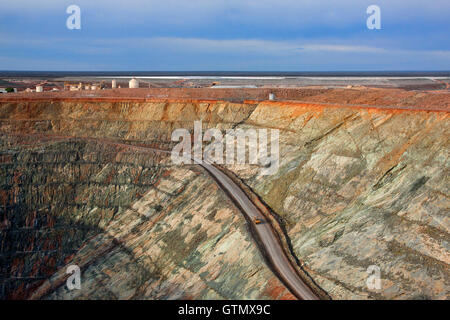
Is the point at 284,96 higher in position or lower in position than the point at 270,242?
higher

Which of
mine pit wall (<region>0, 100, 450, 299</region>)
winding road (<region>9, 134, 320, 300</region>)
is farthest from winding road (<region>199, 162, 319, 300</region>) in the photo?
mine pit wall (<region>0, 100, 450, 299</region>)

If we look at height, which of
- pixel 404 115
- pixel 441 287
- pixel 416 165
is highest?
pixel 404 115

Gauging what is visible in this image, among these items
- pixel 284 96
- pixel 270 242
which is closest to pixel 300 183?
pixel 270 242

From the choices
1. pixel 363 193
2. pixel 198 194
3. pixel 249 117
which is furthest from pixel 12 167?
pixel 363 193

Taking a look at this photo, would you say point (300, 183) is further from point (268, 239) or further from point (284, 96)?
point (284, 96)

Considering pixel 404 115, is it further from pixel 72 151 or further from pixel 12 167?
pixel 12 167
